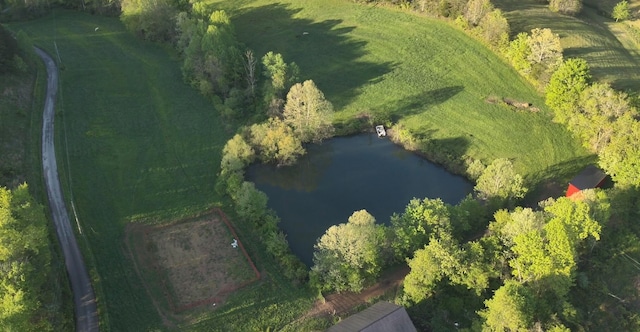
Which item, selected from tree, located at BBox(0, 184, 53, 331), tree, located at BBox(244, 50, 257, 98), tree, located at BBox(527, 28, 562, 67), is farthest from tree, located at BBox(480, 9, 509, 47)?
tree, located at BBox(0, 184, 53, 331)

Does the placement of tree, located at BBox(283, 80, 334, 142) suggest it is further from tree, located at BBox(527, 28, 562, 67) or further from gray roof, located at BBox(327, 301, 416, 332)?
tree, located at BBox(527, 28, 562, 67)

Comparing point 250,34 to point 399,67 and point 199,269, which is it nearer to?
point 399,67

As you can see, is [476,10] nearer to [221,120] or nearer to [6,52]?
[221,120]

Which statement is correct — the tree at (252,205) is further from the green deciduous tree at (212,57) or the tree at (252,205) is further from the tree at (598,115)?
the tree at (598,115)

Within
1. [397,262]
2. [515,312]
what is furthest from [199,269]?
[515,312]

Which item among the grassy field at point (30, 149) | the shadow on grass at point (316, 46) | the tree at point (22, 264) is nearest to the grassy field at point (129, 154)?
the grassy field at point (30, 149)

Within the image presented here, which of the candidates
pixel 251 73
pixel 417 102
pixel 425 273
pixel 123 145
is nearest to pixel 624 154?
pixel 417 102
